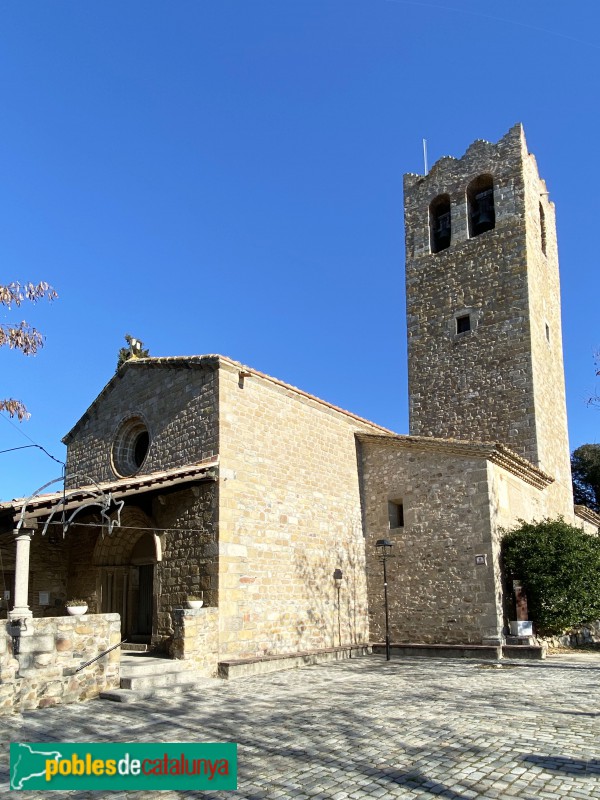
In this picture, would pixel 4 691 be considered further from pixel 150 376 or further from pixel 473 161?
pixel 473 161

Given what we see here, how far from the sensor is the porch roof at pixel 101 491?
1055cm

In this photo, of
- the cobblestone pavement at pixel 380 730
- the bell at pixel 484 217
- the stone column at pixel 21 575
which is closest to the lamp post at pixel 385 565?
the cobblestone pavement at pixel 380 730

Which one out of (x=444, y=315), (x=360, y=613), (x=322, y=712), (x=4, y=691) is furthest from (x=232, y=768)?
(x=444, y=315)

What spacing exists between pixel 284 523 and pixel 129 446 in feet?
16.2

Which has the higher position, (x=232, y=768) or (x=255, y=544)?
(x=255, y=544)

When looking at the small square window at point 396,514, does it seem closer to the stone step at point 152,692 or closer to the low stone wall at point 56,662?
the stone step at point 152,692

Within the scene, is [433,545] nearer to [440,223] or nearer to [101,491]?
[101,491]

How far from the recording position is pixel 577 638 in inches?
692

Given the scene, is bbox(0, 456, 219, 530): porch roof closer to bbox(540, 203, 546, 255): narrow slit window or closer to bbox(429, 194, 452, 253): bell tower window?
bbox(429, 194, 452, 253): bell tower window

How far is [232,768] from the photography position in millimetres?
6047


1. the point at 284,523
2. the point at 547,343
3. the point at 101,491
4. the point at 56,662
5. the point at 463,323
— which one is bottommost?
the point at 56,662

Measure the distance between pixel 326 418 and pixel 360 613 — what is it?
477 cm

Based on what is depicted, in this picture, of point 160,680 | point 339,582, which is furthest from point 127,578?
point 339,582

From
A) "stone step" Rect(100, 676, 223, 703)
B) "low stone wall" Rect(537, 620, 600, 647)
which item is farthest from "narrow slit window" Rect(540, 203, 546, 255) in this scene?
"stone step" Rect(100, 676, 223, 703)
